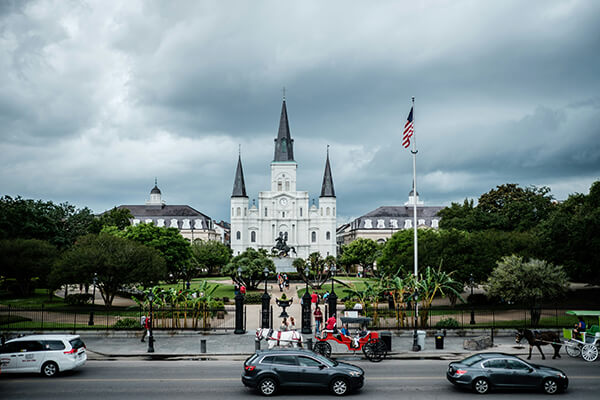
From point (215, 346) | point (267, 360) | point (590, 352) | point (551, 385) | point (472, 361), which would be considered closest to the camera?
Answer: point (551, 385)

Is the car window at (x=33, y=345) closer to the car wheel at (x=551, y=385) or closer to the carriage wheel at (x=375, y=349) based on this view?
the carriage wheel at (x=375, y=349)

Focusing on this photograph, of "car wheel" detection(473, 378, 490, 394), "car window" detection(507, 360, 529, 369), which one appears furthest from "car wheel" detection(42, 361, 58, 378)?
"car window" detection(507, 360, 529, 369)

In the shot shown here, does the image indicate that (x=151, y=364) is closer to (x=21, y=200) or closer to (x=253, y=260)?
(x=253, y=260)

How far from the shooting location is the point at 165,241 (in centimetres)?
4850

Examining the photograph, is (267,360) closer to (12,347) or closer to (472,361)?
(472,361)

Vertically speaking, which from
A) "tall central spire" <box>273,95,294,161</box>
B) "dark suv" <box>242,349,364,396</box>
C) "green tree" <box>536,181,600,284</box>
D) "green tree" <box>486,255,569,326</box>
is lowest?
"dark suv" <box>242,349,364,396</box>

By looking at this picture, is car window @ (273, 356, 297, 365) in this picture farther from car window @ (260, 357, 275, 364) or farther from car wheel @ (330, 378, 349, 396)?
car wheel @ (330, 378, 349, 396)

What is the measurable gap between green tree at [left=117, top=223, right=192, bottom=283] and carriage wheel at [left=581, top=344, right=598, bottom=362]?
1523 inches

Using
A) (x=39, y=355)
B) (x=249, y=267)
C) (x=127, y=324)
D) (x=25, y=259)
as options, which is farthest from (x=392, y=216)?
(x=39, y=355)

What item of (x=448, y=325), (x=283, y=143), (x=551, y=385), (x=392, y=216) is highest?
(x=283, y=143)

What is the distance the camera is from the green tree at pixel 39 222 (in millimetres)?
46969

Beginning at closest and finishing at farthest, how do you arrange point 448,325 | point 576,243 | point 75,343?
point 75,343 → point 448,325 → point 576,243

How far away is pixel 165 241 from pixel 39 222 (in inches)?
582

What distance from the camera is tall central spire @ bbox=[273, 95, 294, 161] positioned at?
343 ft
